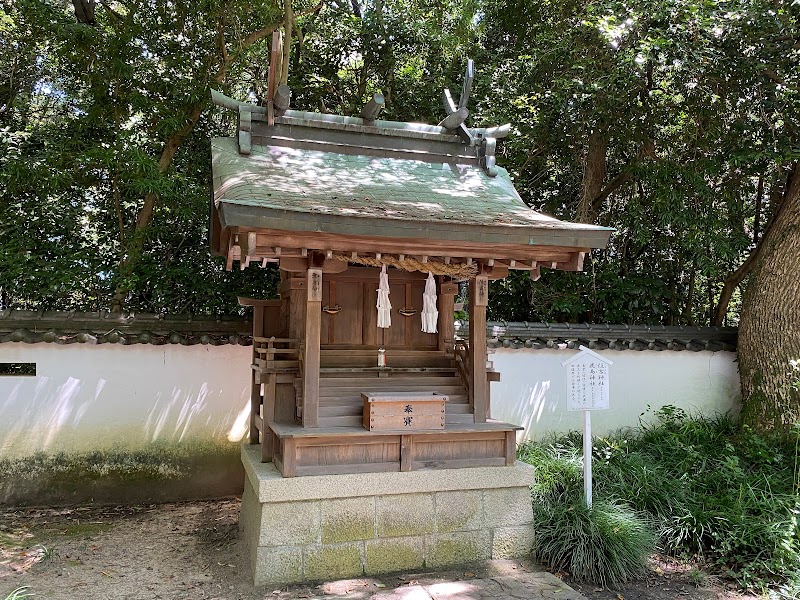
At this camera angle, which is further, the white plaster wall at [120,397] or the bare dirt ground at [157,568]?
the white plaster wall at [120,397]

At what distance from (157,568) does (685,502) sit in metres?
5.44

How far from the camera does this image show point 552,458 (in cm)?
683

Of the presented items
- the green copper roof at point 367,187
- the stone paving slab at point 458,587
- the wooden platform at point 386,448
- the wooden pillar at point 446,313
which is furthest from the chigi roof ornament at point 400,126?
the stone paving slab at point 458,587

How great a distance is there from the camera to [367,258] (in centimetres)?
495

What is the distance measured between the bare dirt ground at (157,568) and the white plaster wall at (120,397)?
94 centimetres

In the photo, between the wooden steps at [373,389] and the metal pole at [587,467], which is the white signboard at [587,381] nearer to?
the metal pole at [587,467]

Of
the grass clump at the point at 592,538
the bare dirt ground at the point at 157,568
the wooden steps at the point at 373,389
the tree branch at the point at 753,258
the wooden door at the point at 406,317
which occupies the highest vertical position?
the tree branch at the point at 753,258

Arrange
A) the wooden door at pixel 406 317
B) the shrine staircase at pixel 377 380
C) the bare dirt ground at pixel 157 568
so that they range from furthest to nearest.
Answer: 1. the wooden door at pixel 406 317
2. the shrine staircase at pixel 377 380
3. the bare dirt ground at pixel 157 568

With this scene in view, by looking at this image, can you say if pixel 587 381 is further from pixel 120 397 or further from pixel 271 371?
pixel 120 397

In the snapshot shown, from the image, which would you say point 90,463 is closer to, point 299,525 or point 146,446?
point 146,446

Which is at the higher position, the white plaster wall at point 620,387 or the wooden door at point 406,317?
the wooden door at point 406,317

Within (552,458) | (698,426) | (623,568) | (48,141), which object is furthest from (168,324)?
(698,426)

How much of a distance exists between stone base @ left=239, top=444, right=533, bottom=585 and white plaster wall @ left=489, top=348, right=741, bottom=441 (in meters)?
2.59

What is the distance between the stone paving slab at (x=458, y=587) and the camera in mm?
4328
